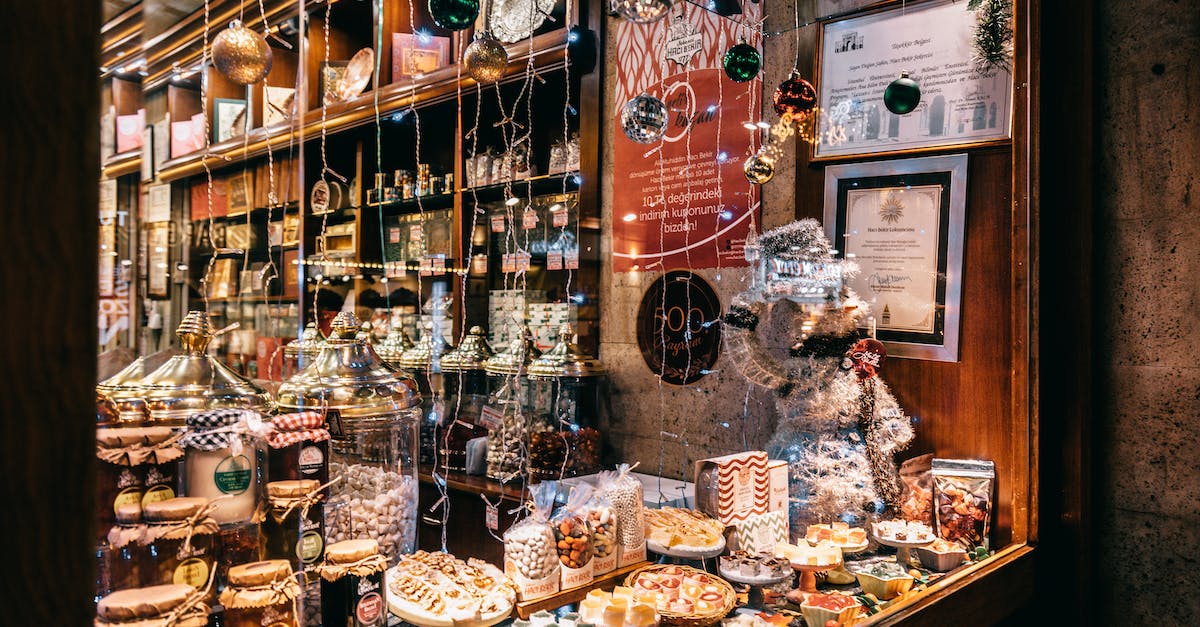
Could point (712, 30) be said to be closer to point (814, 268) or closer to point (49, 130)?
point (814, 268)

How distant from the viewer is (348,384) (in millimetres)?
1430

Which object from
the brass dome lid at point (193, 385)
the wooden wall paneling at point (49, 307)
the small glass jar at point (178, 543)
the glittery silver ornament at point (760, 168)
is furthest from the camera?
the glittery silver ornament at point (760, 168)

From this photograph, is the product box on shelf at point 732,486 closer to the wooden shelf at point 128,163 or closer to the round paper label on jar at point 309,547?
the round paper label on jar at point 309,547

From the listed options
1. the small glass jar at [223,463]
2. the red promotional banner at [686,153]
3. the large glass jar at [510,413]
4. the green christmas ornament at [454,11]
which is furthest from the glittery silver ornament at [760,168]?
the small glass jar at [223,463]

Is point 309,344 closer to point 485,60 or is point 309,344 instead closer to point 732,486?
point 485,60

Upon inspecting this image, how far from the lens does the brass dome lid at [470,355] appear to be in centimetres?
328

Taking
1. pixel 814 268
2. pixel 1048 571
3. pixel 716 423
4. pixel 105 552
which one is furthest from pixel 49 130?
pixel 716 423

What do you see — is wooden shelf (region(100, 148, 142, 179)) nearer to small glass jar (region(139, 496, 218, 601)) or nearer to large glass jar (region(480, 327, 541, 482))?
large glass jar (region(480, 327, 541, 482))

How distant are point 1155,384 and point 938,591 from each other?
3.06 feet

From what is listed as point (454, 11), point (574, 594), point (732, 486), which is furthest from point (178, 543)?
point (732, 486)

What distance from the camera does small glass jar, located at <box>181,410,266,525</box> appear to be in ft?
3.51

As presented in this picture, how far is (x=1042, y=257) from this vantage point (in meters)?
1.98

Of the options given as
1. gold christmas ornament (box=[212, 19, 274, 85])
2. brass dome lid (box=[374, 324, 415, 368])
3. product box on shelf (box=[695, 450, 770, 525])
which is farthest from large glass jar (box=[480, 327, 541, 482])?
gold christmas ornament (box=[212, 19, 274, 85])

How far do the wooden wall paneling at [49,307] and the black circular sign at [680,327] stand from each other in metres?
2.55
